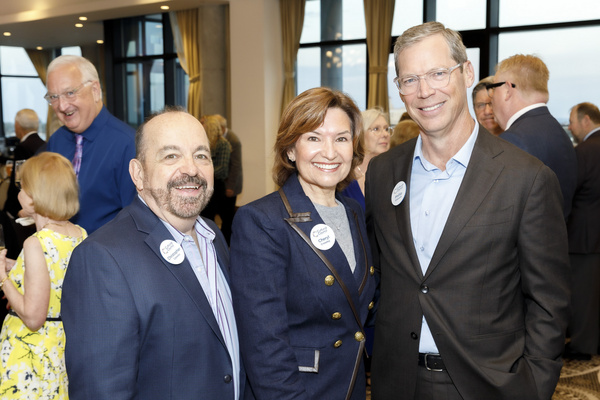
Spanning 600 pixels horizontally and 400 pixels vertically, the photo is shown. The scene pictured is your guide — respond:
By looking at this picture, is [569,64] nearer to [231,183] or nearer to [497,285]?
[231,183]

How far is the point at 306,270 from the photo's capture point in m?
1.83

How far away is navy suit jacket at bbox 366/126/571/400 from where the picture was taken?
1780mm

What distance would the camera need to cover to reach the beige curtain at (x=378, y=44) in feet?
30.5

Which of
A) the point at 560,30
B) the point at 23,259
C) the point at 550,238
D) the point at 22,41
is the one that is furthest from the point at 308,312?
the point at 22,41

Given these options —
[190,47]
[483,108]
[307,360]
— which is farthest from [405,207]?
[190,47]

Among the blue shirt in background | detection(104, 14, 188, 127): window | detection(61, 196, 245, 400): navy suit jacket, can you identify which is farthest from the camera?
detection(104, 14, 188, 127): window

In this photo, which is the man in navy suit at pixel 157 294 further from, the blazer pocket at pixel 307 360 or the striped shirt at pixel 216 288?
the blazer pocket at pixel 307 360

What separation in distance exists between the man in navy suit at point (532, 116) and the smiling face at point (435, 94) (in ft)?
5.27

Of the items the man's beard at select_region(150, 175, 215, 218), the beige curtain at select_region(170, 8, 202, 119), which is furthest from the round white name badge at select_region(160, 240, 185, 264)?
the beige curtain at select_region(170, 8, 202, 119)

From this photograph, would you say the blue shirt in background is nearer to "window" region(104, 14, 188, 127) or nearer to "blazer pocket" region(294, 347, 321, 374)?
"blazer pocket" region(294, 347, 321, 374)

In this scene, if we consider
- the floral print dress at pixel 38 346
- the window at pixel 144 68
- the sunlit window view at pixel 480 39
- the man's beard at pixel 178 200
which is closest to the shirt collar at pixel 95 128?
the floral print dress at pixel 38 346

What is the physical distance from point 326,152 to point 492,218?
22.5 inches

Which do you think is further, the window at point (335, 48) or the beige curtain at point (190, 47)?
the beige curtain at point (190, 47)

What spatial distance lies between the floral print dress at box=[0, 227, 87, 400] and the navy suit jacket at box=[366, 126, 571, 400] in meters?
1.55
